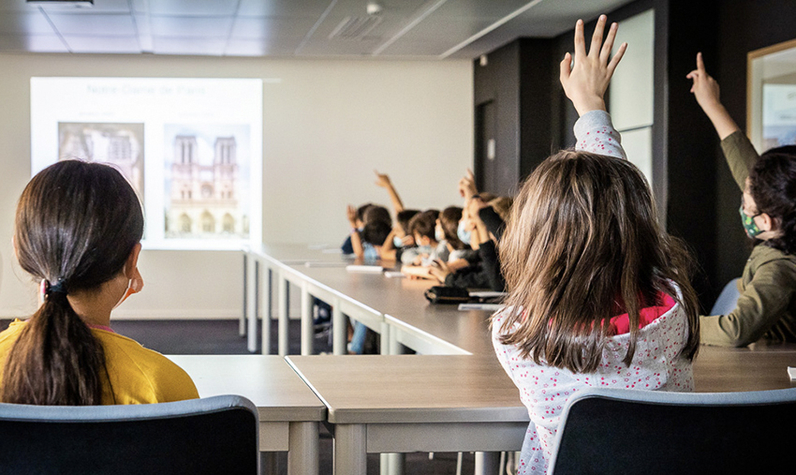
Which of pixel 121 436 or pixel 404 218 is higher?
pixel 404 218

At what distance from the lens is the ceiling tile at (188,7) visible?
5457 mm

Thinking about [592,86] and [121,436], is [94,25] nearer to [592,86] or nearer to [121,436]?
[592,86]

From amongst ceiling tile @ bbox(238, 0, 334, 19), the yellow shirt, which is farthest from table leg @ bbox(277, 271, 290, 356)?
the yellow shirt

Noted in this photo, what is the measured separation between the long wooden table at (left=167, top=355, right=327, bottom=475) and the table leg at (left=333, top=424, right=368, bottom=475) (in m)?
0.04

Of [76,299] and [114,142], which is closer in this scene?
[76,299]

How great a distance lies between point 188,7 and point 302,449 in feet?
16.2

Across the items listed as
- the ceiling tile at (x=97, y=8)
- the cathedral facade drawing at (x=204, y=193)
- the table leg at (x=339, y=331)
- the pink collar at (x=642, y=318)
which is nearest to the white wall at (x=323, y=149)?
the cathedral facade drawing at (x=204, y=193)

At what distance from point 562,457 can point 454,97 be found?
291 inches

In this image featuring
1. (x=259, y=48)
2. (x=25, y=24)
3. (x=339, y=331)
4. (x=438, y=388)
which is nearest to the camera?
(x=438, y=388)

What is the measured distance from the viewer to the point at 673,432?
3.47 ft

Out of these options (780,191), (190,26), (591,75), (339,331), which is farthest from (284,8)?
(591,75)

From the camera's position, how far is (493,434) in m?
1.34

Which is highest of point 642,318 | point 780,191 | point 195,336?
point 780,191

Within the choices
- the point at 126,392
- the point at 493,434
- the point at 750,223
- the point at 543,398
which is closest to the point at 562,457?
the point at 543,398
